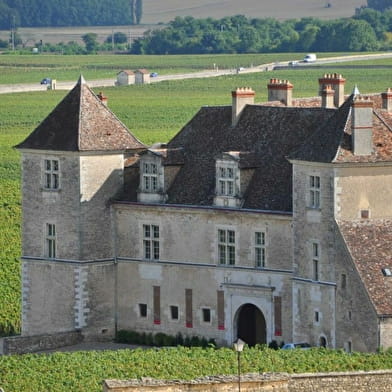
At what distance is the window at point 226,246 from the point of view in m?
62.1

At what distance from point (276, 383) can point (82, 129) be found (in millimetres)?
17891

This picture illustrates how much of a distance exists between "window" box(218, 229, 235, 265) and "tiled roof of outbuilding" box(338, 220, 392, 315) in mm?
5454

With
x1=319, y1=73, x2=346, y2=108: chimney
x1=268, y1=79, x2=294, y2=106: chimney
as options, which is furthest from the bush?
x1=319, y1=73, x2=346, y2=108: chimney

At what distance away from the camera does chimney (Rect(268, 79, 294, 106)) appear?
67625 millimetres

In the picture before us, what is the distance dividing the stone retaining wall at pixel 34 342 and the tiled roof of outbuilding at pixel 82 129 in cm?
546

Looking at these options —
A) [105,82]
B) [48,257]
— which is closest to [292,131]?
[48,257]

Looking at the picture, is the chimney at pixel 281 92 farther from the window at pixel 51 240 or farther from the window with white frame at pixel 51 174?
the window at pixel 51 240

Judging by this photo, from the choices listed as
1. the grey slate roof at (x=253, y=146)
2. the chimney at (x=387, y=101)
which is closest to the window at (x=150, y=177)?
the grey slate roof at (x=253, y=146)

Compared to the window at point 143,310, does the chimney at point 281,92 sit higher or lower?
higher

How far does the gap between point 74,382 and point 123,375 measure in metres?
1.22

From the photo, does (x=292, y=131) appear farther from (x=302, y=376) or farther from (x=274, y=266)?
(x=302, y=376)

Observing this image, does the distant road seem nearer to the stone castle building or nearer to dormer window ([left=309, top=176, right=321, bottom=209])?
the stone castle building

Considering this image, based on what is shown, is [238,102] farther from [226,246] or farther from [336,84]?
[226,246]

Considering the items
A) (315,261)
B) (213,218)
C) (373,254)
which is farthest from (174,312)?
(373,254)
